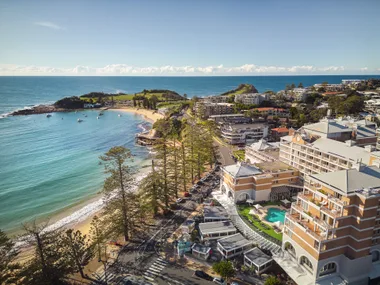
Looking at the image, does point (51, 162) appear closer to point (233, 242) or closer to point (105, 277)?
point (105, 277)

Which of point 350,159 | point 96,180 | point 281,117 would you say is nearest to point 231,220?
point 350,159

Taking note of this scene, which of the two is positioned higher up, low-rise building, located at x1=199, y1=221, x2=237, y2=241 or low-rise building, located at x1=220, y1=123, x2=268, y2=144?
low-rise building, located at x1=220, y1=123, x2=268, y2=144

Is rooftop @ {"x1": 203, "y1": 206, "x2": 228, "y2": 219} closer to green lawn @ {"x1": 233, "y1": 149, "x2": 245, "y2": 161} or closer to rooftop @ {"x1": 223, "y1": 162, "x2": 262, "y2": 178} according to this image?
rooftop @ {"x1": 223, "y1": 162, "x2": 262, "y2": 178}

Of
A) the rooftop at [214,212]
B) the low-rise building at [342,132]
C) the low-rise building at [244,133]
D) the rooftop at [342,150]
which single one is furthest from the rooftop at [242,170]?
the low-rise building at [244,133]

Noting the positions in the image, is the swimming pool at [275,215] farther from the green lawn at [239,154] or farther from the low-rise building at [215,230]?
the green lawn at [239,154]

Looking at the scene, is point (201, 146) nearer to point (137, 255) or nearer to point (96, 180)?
point (96, 180)

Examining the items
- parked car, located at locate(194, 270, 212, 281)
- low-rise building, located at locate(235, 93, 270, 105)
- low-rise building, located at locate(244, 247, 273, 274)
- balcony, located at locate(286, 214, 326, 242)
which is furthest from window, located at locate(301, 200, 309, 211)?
low-rise building, located at locate(235, 93, 270, 105)
